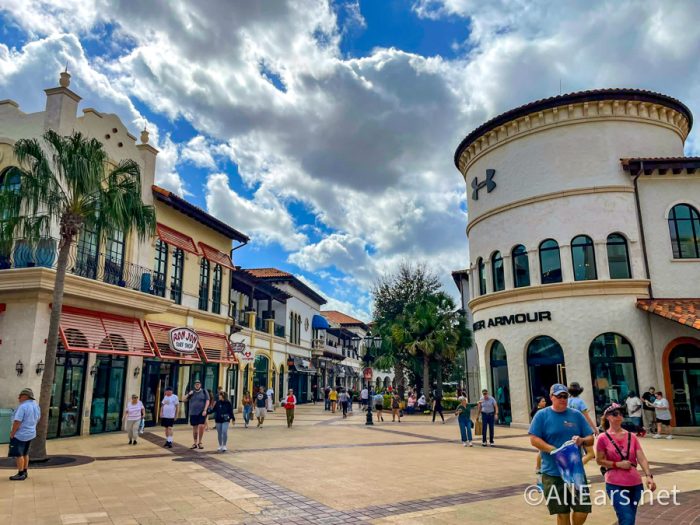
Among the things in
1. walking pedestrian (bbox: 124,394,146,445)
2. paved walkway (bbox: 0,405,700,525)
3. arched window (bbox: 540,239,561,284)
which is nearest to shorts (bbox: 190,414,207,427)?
paved walkway (bbox: 0,405,700,525)

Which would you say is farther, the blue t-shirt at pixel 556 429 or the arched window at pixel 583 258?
the arched window at pixel 583 258

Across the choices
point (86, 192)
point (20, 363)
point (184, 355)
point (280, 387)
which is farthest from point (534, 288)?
point (280, 387)

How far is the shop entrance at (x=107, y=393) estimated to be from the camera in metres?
17.6

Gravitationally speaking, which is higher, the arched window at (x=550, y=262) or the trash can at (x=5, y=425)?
the arched window at (x=550, y=262)

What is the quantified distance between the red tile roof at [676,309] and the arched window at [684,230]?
206 centimetres

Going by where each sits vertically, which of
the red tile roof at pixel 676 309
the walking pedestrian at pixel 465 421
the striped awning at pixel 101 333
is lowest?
the walking pedestrian at pixel 465 421

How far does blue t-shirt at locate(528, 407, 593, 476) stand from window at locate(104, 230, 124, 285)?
16.1m

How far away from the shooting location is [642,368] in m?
19.1

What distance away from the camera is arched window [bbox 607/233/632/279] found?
20.3 meters

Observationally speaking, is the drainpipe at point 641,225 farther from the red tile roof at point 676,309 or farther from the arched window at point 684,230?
the arched window at point 684,230

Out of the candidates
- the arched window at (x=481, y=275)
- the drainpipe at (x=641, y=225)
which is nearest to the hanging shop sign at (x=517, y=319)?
the arched window at (x=481, y=275)

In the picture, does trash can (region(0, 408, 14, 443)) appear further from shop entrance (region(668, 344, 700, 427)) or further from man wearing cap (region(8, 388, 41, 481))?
shop entrance (region(668, 344, 700, 427))

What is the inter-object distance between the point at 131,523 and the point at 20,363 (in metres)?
10.9

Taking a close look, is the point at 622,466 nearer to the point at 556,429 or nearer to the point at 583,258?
the point at 556,429
